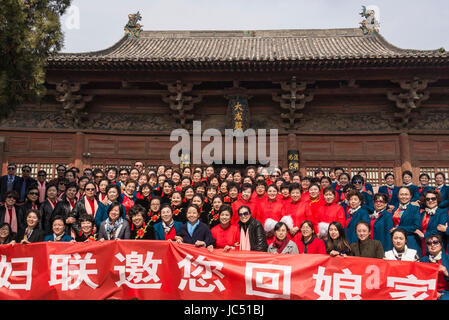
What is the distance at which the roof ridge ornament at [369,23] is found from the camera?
14.4m

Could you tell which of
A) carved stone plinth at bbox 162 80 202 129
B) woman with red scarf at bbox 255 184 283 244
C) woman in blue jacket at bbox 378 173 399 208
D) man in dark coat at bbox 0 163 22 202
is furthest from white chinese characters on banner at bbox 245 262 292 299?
carved stone plinth at bbox 162 80 202 129

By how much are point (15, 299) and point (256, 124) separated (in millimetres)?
7250

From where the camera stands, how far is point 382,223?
18.1 ft

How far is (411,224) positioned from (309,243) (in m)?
1.60

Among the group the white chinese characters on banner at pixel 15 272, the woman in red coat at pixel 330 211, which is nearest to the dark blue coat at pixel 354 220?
the woman in red coat at pixel 330 211

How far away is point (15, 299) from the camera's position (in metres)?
4.80

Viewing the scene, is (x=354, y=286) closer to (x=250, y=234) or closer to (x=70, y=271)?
(x=250, y=234)

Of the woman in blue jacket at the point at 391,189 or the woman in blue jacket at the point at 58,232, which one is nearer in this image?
the woman in blue jacket at the point at 58,232

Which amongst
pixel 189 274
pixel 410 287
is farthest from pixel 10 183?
pixel 410 287

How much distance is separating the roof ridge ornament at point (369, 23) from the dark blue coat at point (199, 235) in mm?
12329

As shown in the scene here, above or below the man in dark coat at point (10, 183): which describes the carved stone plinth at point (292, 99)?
above

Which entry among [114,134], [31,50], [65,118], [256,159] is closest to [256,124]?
[256,159]

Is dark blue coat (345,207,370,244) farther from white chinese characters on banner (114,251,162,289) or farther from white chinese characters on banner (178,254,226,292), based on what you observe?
white chinese characters on banner (114,251,162,289)

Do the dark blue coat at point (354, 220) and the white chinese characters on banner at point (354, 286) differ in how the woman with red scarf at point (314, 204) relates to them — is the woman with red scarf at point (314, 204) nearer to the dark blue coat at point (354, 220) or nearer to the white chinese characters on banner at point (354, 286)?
the dark blue coat at point (354, 220)
